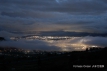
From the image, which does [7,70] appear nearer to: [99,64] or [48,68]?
[48,68]

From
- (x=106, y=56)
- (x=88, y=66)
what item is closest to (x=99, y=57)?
(x=106, y=56)

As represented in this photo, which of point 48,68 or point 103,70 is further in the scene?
point 48,68

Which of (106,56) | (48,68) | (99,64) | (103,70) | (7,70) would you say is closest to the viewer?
(103,70)

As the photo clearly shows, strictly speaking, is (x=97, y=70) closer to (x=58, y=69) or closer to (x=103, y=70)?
(x=103, y=70)

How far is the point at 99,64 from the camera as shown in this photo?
58062mm

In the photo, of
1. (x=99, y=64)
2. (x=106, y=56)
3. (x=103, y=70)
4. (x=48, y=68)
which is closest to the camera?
(x=103, y=70)

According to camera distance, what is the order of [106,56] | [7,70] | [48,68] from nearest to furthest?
[48,68]
[7,70]
[106,56]

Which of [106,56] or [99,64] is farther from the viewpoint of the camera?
[106,56]

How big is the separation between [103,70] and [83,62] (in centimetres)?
892

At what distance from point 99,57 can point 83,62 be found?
37.9 ft

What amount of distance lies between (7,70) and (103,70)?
25504 millimetres

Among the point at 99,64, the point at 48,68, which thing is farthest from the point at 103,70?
the point at 48,68

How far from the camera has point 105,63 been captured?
59438 mm

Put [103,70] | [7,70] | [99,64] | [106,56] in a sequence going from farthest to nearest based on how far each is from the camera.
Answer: [106,56], [7,70], [99,64], [103,70]
